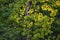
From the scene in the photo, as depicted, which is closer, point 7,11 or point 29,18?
point 29,18

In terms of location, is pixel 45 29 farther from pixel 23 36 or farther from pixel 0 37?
pixel 0 37

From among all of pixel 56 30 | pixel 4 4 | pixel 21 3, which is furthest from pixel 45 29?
pixel 4 4

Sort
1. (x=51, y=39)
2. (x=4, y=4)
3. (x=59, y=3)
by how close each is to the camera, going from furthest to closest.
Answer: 1. (x=4, y=4)
2. (x=51, y=39)
3. (x=59, y=3)

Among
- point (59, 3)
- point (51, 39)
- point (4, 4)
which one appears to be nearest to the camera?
point (59, 3)

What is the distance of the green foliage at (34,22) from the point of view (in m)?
10.7

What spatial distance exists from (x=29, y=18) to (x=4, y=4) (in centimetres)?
209

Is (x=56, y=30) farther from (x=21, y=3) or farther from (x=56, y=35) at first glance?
(x=21, y=3)

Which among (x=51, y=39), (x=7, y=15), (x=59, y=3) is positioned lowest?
(x=51, y=39)

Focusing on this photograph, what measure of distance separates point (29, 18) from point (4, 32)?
1255mm

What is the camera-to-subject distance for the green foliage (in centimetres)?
1073

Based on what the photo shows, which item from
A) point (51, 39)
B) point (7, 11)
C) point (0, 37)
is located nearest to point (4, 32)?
point (0, 37)

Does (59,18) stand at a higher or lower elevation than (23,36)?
higher

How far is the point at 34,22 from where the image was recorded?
35.8ft

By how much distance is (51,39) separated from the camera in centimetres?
1131
